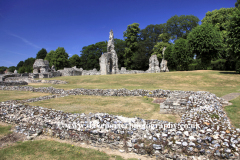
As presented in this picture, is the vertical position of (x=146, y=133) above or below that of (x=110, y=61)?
below

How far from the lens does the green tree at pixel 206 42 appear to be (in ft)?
82.0

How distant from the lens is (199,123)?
4.75 metres

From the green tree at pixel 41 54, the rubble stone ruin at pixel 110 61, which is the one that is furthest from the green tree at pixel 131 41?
Answer: the green tree at pixel 41 54

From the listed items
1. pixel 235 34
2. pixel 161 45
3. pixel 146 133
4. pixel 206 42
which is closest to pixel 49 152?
pixel 146 133

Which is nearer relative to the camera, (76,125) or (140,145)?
(140,145)

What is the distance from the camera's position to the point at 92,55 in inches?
2454

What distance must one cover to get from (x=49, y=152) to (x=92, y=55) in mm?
59968

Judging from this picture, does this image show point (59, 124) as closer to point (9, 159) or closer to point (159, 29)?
point (9, 159)

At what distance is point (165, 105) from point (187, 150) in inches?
159

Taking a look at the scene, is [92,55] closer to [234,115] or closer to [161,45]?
[161,45]

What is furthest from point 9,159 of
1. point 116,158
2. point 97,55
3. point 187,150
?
point 97,55

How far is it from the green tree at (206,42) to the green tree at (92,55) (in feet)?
131

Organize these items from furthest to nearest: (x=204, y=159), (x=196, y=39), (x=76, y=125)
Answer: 1. (x=196, y=39)
2. (x=76, y=125)
3. (x=204, y=159)

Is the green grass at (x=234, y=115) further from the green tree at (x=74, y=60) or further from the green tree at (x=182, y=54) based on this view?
the green tree at (x=74, y=60)
